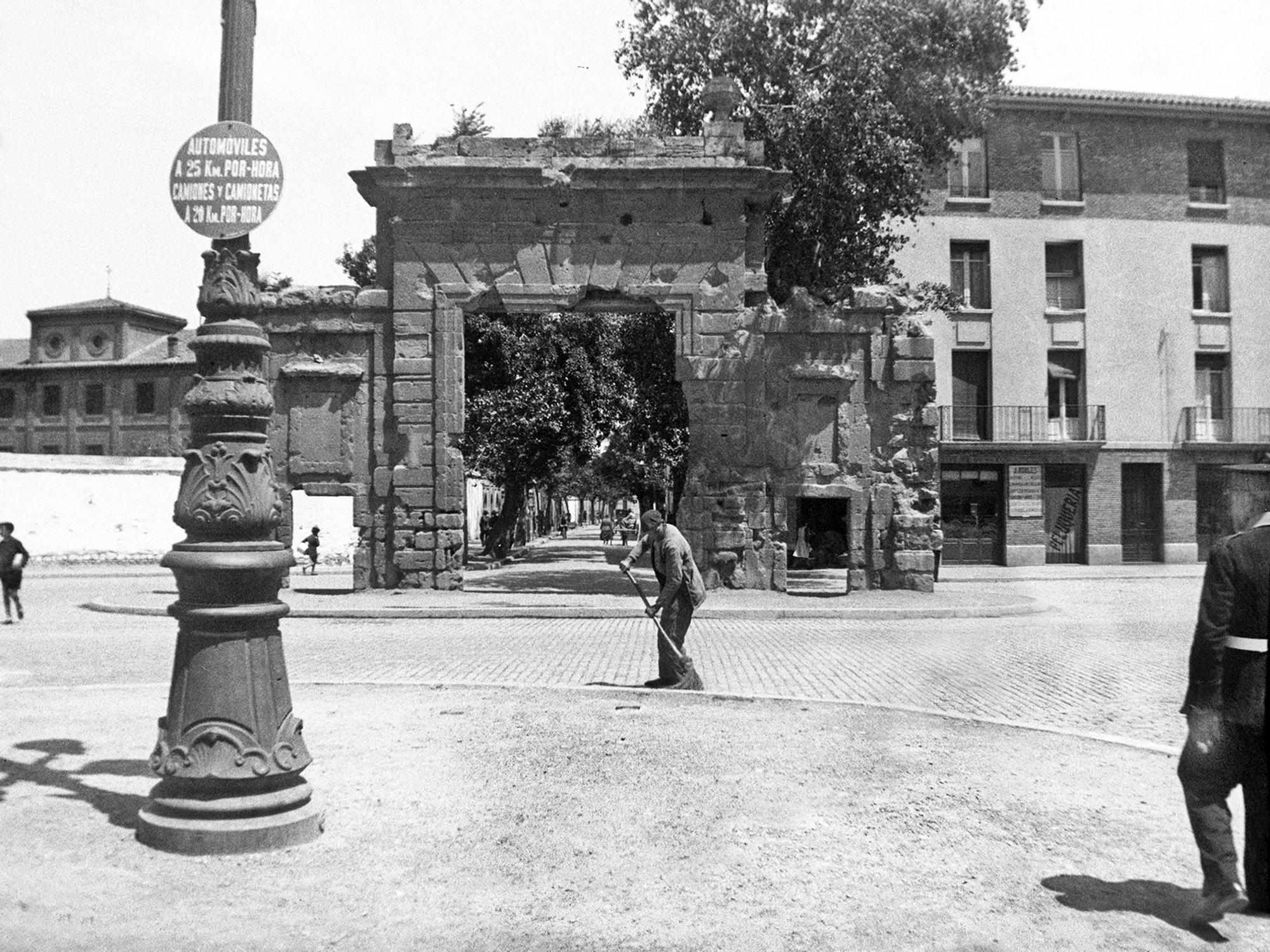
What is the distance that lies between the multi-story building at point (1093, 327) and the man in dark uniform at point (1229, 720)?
29.9 meters

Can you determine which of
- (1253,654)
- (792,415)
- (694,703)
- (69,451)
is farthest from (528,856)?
(69,451)

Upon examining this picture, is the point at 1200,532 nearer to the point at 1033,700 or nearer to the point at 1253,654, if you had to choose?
the point at 1033,700

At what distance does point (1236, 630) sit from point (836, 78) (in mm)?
20810

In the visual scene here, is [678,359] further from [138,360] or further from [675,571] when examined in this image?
[138,360]

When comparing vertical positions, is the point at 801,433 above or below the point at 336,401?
below

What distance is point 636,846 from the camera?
544 centimetres

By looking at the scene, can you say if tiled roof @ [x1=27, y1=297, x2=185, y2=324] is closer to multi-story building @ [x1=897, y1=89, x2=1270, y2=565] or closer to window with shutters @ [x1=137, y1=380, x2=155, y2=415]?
window with shutters @ [x1=137, y1=380, x2=155, y2=415]

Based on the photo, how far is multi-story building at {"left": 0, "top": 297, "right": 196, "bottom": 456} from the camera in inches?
2239

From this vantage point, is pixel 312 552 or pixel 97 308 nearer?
pixel 312 552

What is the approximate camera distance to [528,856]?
17.4 ft

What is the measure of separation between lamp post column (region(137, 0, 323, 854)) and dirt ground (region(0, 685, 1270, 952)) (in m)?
0.21

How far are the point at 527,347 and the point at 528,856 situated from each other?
1118 inches

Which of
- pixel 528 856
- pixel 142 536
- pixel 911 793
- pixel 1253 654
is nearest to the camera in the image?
pixel 1253 654

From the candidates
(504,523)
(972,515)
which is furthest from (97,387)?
(972,515)
